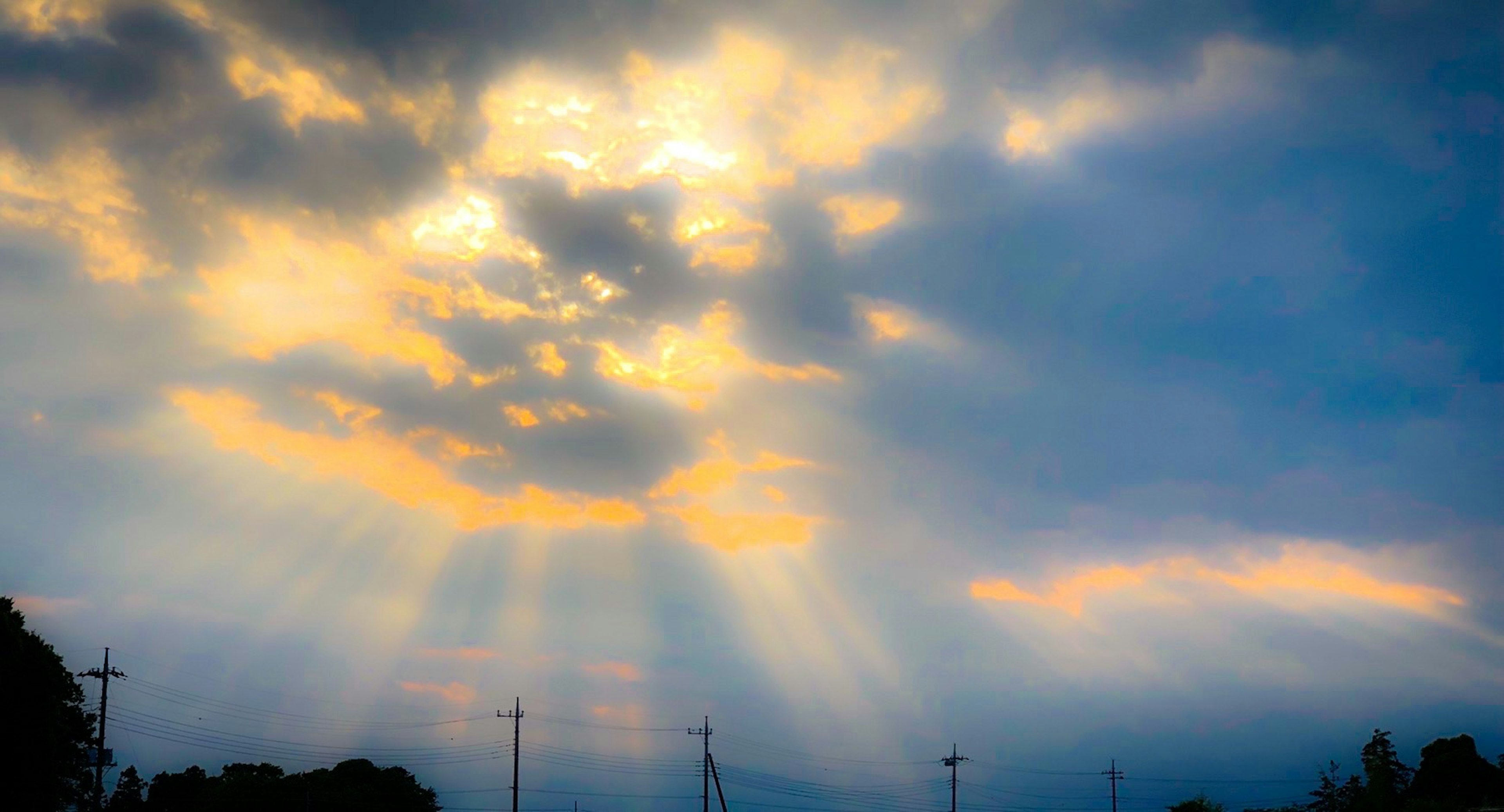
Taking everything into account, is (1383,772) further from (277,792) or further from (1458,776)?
(277,792)

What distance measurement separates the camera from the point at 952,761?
4926 inches

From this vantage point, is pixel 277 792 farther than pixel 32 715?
Yes

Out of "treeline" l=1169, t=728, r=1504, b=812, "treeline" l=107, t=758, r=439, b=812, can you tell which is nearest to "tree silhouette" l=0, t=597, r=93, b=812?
"treeline" l=107, t=758, r=439, b=812

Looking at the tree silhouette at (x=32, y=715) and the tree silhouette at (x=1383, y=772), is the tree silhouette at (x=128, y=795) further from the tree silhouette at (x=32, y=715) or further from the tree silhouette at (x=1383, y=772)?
the tree silhouette at (x=1383, y=772)

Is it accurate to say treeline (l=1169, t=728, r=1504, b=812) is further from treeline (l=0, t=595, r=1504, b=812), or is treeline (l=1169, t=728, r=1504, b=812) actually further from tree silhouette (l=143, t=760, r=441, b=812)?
tree silhouette (l=143, t=760, r=441, b=812)

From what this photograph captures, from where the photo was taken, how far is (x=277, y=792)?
97.8m

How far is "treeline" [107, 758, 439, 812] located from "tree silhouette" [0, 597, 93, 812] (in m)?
30.9

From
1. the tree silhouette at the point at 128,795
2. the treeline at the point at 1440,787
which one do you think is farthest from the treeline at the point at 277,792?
the treeline at the point at 1440,787

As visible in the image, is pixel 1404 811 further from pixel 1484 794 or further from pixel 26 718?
pixel 26 718

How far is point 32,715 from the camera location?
6144cm

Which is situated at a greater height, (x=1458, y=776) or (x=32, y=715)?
(x=32, y=715)

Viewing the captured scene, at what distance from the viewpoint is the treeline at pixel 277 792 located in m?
96.0

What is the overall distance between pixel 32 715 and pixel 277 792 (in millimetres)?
40935

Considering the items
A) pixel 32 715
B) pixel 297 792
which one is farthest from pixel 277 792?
pixel 32 715
